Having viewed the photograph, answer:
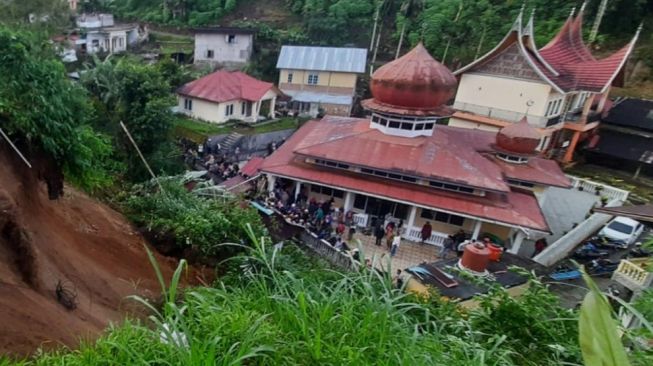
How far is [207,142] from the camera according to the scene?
2231 cm

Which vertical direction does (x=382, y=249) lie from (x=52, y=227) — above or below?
below

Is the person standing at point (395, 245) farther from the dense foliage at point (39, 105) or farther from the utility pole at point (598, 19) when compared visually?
the utility pole at point (598, 19)

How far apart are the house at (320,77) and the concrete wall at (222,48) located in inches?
197

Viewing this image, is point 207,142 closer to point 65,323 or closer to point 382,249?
point 382,249

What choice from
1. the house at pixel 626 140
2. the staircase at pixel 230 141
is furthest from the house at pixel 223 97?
the house at pixel 626 140

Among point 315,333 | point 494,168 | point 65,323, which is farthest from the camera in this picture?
point 494,168

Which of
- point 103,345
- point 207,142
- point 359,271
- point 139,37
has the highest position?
point 359,271

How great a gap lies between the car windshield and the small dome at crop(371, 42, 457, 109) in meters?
7.44

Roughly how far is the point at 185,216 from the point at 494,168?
1068cm

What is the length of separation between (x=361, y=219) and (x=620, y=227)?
9.20 metres

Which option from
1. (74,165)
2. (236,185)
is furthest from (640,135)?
(74,165)

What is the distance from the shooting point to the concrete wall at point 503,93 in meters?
18.9

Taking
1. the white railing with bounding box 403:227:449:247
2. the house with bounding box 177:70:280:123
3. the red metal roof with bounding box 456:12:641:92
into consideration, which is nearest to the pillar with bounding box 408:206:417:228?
the white railing with bounding box 403:227:449:247

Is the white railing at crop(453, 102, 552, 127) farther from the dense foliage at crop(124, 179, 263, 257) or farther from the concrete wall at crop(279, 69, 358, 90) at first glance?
the dense foliage at crop(124, 179, 263, 257)
